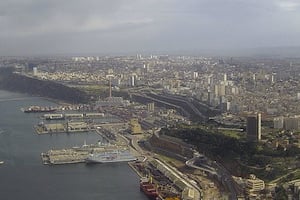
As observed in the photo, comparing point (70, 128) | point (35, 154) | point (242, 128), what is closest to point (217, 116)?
point (242, 128)

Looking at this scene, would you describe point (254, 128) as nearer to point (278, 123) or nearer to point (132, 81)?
point (278, 123)

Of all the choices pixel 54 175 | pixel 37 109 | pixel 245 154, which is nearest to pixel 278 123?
pixel 245 154

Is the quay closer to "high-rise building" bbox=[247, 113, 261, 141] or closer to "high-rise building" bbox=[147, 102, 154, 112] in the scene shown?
"high-rise building" bbox=[147, 102, 154, 112]

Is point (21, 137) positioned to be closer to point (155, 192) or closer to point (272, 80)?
point (155, 192)

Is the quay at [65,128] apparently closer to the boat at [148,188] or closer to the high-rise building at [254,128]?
the high-rise building at [254,128]

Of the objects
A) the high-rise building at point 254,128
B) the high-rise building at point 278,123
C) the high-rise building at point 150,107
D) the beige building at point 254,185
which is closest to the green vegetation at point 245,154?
the high-rise building at point 254,128

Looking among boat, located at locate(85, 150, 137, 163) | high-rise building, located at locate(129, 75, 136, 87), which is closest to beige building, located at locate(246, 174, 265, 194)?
boat, located at locate(85, 150, 137, 163)
